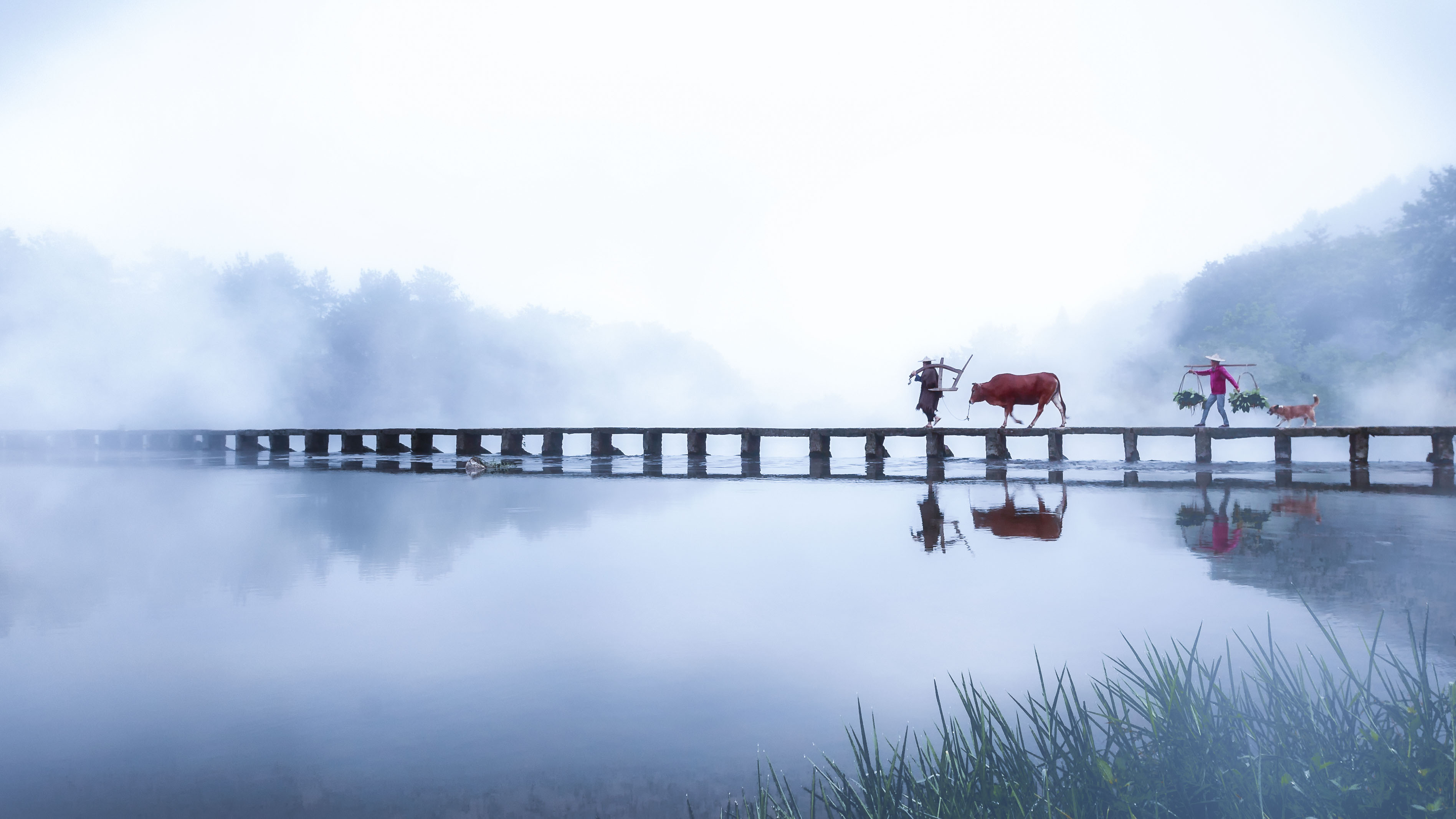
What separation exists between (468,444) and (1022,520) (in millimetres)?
23253

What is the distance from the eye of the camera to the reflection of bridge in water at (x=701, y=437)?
71.5 ft

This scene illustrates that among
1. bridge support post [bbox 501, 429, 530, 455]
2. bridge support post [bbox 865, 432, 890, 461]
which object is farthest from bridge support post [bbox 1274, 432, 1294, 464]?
bridge support post [bbox 501, 429, 530, 455]

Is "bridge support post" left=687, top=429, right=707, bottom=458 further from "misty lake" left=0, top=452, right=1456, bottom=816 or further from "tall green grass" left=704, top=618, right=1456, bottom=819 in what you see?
"tall green grass" left=704, top=618, right=1456, bottom=819

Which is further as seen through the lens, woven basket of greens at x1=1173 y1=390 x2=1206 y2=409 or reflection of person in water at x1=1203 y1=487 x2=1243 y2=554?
woven basket of greens at x1=1173 y1=390 x2=1206 y2=409

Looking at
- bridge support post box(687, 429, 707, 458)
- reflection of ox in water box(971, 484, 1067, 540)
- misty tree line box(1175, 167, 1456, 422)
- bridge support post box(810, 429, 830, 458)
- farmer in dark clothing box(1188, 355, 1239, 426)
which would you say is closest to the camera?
reflection of ox in water box(971, 484, 1067, 540)

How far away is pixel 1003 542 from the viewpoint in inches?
386

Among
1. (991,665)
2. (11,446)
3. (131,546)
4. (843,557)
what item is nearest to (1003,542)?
(843,557)

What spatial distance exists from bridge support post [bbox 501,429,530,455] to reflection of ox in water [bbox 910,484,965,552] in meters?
20.0

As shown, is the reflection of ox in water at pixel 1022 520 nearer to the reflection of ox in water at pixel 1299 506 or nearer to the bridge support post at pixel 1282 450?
the reflection of ox in water at pixel 1299 506

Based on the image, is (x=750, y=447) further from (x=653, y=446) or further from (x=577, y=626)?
(x=577, y=626)

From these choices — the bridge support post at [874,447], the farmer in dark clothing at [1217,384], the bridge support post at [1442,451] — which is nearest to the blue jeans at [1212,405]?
the farmer in dark clothing at [1217,384]

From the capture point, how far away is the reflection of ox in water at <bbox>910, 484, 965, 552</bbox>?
388 inches

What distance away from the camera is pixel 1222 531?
33.8 feet

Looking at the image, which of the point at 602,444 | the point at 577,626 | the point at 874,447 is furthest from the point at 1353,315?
the point at 577,626
